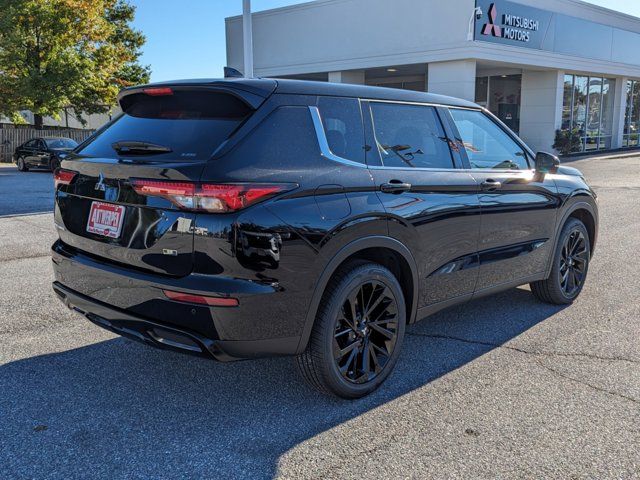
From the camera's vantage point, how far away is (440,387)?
378cm

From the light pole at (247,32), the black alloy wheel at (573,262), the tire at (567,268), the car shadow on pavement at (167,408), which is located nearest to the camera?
the car shadow on pavement at (167,408)

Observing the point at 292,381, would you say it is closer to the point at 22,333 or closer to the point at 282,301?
the point at 282,301

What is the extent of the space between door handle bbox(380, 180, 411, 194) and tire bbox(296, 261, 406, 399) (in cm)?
Result: 45

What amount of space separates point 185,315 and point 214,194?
620 mm

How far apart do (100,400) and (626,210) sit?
10968 mm

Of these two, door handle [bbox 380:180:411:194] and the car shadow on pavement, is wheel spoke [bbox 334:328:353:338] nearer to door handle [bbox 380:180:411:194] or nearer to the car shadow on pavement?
the car shadow on pavement

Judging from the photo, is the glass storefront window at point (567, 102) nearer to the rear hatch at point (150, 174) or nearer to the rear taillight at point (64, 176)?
the rear hatch at point (150, 174)

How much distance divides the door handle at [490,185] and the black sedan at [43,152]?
19.7 meters

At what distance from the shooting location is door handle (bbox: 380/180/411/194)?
3585 mm

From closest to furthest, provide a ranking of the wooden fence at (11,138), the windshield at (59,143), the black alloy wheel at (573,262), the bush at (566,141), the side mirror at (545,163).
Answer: the side mirror at (545,163)
the black alloy wheel at (573,262)
the windshield at (59,143)
the bush at (566,141)
the wooden fence at (11,138)

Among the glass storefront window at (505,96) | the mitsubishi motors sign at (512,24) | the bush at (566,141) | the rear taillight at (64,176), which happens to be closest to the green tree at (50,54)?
the mitsubishi motors sign at (512,24)

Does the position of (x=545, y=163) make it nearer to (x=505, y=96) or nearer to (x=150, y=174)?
(x=150, y=174)

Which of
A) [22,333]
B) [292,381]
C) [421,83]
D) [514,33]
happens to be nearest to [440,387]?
[292,381]

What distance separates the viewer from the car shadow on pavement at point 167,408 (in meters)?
2.88
